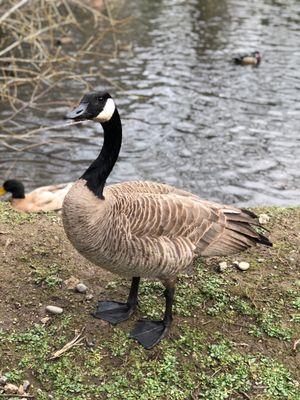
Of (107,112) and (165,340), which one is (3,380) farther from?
(107,112)

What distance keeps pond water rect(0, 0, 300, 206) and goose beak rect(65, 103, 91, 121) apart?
5824mm

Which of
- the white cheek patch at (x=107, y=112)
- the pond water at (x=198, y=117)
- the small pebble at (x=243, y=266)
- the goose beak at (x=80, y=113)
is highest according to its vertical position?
the goose beak at (x=80, y=113)

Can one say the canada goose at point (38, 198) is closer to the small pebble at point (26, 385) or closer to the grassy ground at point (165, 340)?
the grassy ground at point (165, 340)

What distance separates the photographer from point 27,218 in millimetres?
5723

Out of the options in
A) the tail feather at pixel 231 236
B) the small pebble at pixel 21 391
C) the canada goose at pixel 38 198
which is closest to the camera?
the small pebble at pixel 21 391

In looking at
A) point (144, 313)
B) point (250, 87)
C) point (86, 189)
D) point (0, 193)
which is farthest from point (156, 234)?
point (250, 87)

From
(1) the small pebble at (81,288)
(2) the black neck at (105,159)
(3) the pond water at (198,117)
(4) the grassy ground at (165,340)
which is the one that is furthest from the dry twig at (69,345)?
(3) the pond water at (198,117)

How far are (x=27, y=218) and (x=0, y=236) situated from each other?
0.54 meters

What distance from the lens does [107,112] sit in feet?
12.1

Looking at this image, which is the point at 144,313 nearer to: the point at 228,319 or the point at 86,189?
the point at 228,319

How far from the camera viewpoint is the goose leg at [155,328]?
4086mm

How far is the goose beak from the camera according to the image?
3.41 metres

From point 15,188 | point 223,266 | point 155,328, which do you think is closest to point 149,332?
point 155,328

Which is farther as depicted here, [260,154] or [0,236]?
[260,154]
